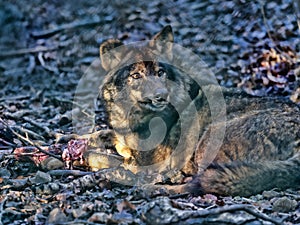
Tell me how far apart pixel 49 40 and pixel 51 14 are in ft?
4.71

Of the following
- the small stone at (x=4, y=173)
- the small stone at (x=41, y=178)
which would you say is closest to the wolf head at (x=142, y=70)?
the small stone at (x=41, y=178)

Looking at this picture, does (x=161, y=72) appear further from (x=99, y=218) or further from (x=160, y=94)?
(x=99, y=218)

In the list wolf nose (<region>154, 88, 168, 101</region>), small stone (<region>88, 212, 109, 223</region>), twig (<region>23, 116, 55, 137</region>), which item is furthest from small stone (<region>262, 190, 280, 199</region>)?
twig (<region>23, 116, 55, 137</region>)

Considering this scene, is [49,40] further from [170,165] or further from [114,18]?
[170,165]

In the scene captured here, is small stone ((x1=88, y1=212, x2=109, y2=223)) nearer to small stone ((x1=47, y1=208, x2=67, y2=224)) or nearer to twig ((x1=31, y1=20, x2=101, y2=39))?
small stone ((x1=47, y1=208, x2=67, y2=224))

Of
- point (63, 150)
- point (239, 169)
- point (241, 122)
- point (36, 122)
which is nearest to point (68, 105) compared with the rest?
point (36, 122)

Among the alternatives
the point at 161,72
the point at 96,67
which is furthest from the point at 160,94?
the point at 96,67

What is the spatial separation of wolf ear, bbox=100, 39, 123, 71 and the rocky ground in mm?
1124

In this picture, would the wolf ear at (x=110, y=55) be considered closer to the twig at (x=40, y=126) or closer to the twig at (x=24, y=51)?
the twig at (x=40, y=126)

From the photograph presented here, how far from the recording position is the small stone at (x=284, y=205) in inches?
185

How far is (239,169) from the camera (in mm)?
5035

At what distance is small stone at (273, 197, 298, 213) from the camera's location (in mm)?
4691

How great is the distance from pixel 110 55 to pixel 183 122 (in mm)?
1057

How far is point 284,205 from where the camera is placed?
Answer: 4.70 metres
